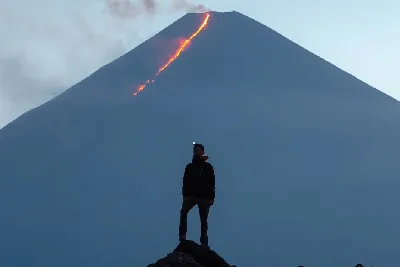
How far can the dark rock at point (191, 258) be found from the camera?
12.8m

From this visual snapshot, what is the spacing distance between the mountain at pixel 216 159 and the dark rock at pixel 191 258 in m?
31.7

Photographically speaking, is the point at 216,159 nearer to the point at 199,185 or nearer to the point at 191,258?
the point at 199,185

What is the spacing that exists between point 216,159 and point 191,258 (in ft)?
144

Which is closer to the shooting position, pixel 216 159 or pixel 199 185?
pixel 199 185

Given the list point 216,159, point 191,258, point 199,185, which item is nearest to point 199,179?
point 199,185

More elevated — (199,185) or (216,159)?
(216,159)

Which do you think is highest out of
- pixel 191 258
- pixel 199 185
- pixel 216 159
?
pixel 216 159

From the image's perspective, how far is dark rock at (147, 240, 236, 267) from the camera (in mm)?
12820

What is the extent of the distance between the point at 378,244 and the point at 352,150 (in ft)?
40.9

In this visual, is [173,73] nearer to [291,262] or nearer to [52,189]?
[52,189]

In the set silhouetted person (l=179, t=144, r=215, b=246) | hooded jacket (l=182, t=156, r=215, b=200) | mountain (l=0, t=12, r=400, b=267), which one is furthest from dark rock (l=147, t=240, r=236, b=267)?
mountain (l=0, t=12, r=400, b=267)

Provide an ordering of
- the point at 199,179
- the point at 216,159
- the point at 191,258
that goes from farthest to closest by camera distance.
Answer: the point at 216,159, the point at 199,179, the point at 191,258

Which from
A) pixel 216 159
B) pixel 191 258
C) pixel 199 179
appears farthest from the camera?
pixel 216 159

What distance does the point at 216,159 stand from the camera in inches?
2250
